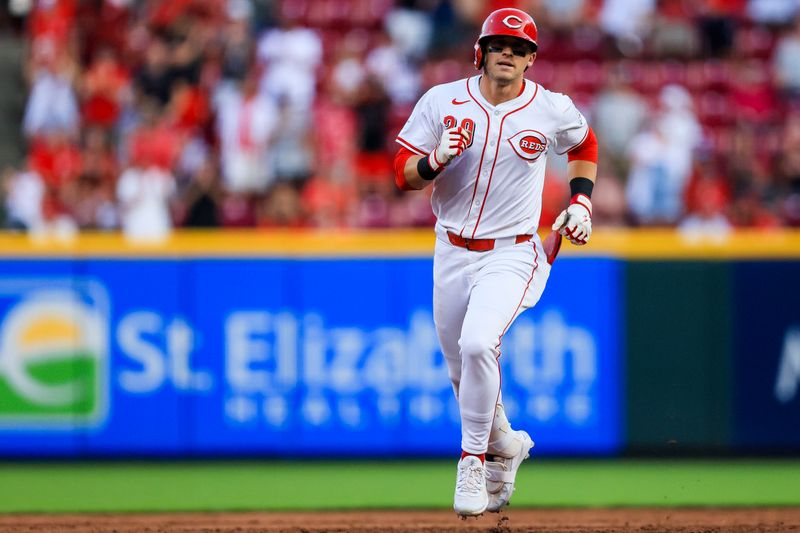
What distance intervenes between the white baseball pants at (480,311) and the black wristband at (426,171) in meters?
0.55

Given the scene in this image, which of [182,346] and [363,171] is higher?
[363,171]

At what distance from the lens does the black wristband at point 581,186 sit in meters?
6.68

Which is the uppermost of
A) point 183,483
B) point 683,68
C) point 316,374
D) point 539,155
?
point 683,68

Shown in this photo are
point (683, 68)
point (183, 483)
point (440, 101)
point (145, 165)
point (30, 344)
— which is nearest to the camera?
point (440, 101)

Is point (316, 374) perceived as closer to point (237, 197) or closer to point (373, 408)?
point (373, 408)

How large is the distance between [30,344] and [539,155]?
5.07m

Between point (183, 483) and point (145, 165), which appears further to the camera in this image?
point (145, 165)

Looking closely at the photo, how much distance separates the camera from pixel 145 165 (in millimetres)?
12031

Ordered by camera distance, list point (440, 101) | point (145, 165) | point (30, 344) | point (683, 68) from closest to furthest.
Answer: point (440, 101) < point (30, 344) < point (145, 165) < point (683, 68)

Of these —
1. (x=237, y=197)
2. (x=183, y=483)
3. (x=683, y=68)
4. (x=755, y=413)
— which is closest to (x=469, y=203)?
(x=183, y=483)

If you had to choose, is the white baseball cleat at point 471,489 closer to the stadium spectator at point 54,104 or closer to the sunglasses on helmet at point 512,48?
the sunglasses on helmet at point 512,48

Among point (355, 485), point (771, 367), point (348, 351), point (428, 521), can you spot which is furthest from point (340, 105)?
point (428, 521)

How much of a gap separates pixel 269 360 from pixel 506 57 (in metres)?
4.49

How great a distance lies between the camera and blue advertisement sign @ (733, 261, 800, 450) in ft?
33.6
